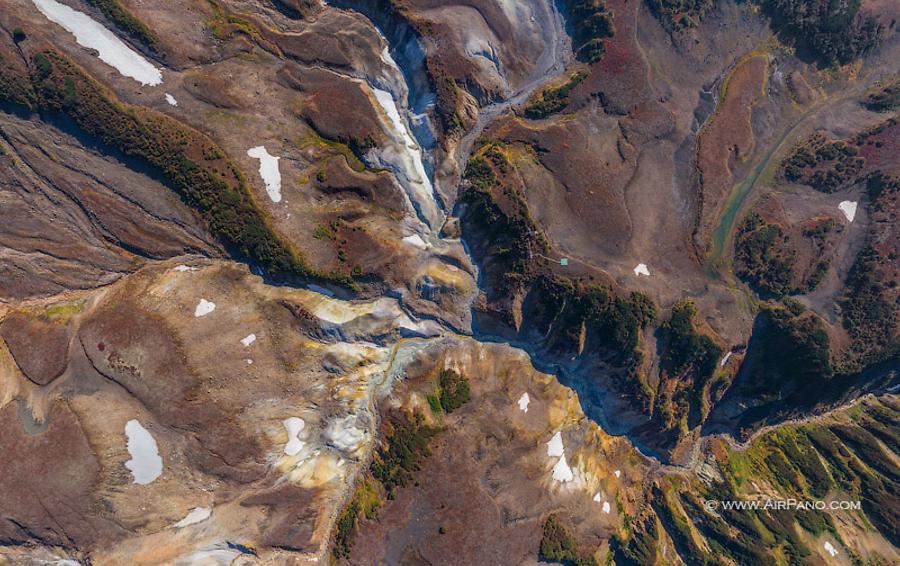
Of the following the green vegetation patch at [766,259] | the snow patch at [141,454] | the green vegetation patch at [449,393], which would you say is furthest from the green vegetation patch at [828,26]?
the snow patch at [141,454]

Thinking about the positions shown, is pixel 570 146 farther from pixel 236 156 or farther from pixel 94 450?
pixel 94 450

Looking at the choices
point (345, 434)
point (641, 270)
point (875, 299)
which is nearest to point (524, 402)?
point (641, 270)

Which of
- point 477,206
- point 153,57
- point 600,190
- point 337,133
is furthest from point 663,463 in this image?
point 153,57

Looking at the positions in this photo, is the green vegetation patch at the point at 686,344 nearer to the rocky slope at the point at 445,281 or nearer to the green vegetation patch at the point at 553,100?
the rocky slope at the point at 445,281

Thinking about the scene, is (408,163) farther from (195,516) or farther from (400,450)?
(195,516)

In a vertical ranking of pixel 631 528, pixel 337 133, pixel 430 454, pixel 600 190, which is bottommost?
pixel 631 528

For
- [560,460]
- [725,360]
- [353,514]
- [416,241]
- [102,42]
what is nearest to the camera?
[102,42]

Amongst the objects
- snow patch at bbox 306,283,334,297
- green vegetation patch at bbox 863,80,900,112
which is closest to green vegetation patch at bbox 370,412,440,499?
snow patch at bbox 306,283,334,297
